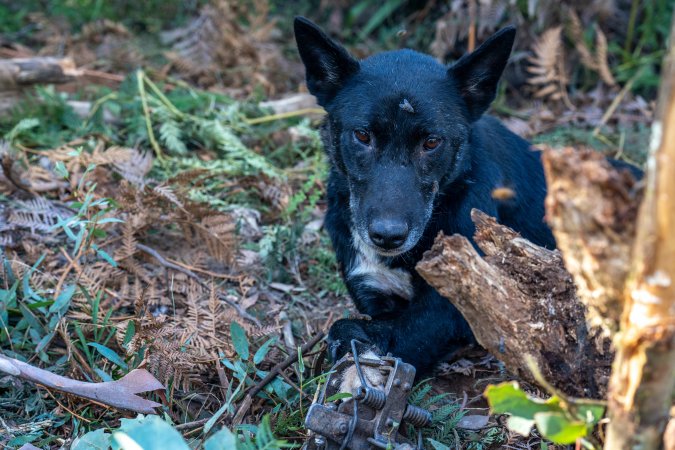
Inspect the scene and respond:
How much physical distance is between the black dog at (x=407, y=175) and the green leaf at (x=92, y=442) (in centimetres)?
103

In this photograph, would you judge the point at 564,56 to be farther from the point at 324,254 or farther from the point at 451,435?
the point at 451,435

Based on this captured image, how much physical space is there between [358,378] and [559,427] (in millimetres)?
968

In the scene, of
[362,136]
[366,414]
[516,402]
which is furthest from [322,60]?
[516,402]

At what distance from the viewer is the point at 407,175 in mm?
3281

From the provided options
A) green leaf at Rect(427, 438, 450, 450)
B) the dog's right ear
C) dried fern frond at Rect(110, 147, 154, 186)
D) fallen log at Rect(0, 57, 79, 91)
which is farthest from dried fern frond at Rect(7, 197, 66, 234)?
green leaf at Rect(427, 438, 450, 450)

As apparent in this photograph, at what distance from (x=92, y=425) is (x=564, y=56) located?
5081 millimetres

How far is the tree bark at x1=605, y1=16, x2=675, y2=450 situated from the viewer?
1.55 m

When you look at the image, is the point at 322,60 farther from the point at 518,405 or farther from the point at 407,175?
the point at 518,405

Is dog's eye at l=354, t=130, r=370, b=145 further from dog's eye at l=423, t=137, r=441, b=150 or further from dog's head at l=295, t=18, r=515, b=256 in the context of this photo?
dog's eye at l=423, t=137, r=441, b=150

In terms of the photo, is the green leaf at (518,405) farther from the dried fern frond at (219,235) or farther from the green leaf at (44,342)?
the dried fern frond at (219,235)

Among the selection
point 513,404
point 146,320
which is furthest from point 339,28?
point 513,404

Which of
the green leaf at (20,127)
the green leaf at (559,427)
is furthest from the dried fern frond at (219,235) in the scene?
the green leaf at (559,427)

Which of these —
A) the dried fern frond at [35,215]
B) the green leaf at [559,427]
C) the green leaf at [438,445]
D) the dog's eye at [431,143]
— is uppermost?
the dog's eye at [431,143]

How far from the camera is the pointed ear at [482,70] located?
136 inches
